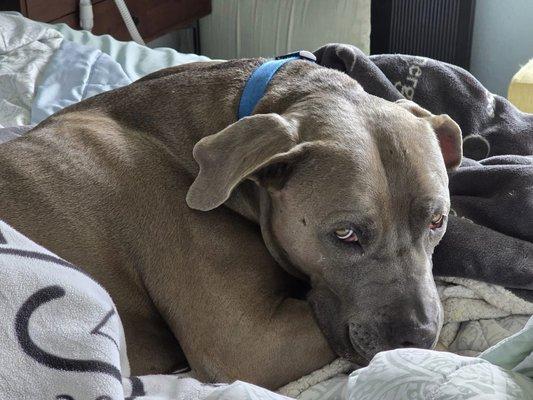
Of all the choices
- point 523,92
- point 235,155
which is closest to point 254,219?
point 235,155

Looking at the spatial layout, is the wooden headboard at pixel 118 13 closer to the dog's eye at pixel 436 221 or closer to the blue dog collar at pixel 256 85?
the blue dog collar at pixel 256 85

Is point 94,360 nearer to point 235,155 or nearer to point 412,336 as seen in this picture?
point 235,155

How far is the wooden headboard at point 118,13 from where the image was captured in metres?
3.70

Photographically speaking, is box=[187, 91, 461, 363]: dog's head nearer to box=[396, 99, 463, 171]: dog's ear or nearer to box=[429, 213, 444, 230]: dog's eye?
box=[429, 213, 444, 230]: dog's eye

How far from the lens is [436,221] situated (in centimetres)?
163

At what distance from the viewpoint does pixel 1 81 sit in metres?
2.90

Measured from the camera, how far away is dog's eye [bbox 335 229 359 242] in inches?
61.7

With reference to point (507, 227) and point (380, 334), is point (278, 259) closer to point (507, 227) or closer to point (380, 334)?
point (380, 334)

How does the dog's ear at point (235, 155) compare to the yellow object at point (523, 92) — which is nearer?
the dog's ear at point (235, 155)

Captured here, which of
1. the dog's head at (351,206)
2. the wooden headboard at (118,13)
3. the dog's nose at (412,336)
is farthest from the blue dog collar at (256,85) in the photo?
the wooden headboard at (118,13)

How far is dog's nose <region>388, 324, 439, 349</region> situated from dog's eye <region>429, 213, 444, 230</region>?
0.20 meters

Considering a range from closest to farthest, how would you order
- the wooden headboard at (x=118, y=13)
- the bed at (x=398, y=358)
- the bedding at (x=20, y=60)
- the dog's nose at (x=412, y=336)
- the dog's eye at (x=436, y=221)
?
the bed at (x=398, y=358), the dog's nose at (x=412, y=336), the dog's eye at (x=436, y=221), the bedding at (x=20, y=60), the wooden headboard at (x=118, y=13)

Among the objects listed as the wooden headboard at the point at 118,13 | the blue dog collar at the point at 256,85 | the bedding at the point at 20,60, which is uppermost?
the blue dog collar at the point at 256,85

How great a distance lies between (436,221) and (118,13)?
116 inches
